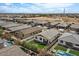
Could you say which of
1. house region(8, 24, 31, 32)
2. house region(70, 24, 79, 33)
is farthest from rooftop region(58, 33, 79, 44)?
house region(8, 24, 31, 32)

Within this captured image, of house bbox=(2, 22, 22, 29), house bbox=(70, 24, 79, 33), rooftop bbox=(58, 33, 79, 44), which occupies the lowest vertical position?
rooftop bbox=(58, 33, 79, 44)

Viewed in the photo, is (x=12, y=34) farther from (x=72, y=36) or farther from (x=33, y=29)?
(x=72, y=36)

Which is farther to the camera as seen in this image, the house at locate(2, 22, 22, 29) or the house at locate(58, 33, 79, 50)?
the house at locate(2, 22, 22, 29)

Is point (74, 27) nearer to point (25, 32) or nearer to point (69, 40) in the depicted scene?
point (69, 40)

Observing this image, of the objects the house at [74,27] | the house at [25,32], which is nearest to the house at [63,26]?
the house at [74,27]

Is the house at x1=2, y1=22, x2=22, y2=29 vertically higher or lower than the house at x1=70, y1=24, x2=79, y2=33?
higher

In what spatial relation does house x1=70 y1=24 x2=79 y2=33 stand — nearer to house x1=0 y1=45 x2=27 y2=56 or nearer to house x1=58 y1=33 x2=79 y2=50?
house x1=58 y1=33 x2=79 y2=50
